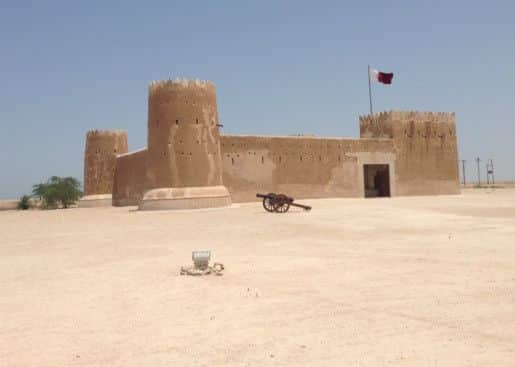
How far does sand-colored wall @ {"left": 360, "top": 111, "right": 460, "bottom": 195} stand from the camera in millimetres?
25906

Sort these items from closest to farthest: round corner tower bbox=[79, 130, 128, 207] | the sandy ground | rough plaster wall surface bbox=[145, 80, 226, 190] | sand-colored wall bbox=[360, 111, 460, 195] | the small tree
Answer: the sandy ground
rough plaster wall surface bbox=[145, 80, 226, 190]
sand-colored wall bbox=[360, 111, 460, 195]
round corner tower bbox=[79, 130, 128, 207]
the small tree

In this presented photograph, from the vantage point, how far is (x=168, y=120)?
18375mm

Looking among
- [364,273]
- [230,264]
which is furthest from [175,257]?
[364,273]

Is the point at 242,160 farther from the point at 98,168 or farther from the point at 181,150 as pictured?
the point at 98,168

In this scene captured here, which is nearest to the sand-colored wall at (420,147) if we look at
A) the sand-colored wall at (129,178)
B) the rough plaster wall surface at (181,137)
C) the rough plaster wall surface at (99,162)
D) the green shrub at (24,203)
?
the rough plaster wall surface at (181,137)

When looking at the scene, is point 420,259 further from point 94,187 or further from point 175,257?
point 94,187

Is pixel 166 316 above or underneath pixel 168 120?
underneath

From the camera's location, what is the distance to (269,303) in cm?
434

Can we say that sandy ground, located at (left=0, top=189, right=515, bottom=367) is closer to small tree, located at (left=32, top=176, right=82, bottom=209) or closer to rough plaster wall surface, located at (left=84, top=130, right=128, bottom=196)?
rough plaster wall surface, located at (left=84, top=130, right=128, bottom=196)

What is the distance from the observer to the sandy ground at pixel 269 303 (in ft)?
10.4

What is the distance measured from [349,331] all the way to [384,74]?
29.8 m

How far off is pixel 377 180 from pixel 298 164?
672 cm

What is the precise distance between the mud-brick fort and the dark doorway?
54mm

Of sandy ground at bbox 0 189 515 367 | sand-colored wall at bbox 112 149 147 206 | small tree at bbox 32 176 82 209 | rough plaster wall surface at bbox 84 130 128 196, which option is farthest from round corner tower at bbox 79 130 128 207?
sandy ground at bbox 0 189 515 367
